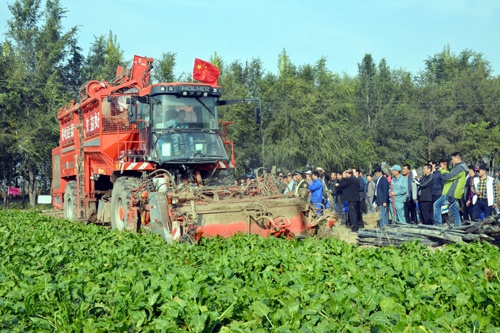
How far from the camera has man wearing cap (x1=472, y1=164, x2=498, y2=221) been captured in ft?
45.4

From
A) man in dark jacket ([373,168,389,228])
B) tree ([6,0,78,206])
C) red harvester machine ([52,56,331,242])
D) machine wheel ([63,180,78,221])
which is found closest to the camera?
red harvester machine ([52,56,331,242])

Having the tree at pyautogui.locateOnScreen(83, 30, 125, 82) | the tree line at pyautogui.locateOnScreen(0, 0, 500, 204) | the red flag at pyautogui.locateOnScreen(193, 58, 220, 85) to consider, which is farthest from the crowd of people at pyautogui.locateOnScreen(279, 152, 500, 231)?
the tree at pyautogui.locateOnScreen(83, 30, 125, 82)

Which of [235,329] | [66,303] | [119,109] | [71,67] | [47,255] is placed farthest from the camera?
[71,67]

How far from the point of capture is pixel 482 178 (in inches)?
548

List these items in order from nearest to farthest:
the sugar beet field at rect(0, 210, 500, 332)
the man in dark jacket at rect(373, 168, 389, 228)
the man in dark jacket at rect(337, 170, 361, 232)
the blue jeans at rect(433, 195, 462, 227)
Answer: the sugar beet field at rect(0, 210, 500, 332) → the blue jeans at rect(433, 195, 462, 227) → the man in dark jacket at rect(373, 168, 389, 228) → the man in dark jacket at rect(337, 170, 361, 232)

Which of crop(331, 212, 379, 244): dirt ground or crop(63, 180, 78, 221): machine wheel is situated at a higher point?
crop(63, 180, 78, 221): machine wheel

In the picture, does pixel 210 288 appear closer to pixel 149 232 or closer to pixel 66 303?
pixel 66 303

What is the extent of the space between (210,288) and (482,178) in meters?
9.61

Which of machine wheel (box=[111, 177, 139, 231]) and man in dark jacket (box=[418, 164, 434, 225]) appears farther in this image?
man in dark jacket (box=[418, 164, 434, 225])

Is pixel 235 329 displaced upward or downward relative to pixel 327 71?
downward

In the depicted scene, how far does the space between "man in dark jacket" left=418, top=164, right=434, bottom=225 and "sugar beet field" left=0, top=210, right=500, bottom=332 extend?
22.3 ft

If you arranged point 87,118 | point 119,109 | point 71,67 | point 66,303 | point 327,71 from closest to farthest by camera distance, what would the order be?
point 66,303 < point 119,109 < point 87,118 < point 327,71 < point 71,67

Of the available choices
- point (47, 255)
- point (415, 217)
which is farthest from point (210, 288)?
point (415, 217)

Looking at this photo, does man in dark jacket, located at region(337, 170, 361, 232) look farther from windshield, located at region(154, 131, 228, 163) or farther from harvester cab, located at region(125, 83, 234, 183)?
windshield, located at region(154, 131, 228, 163)
